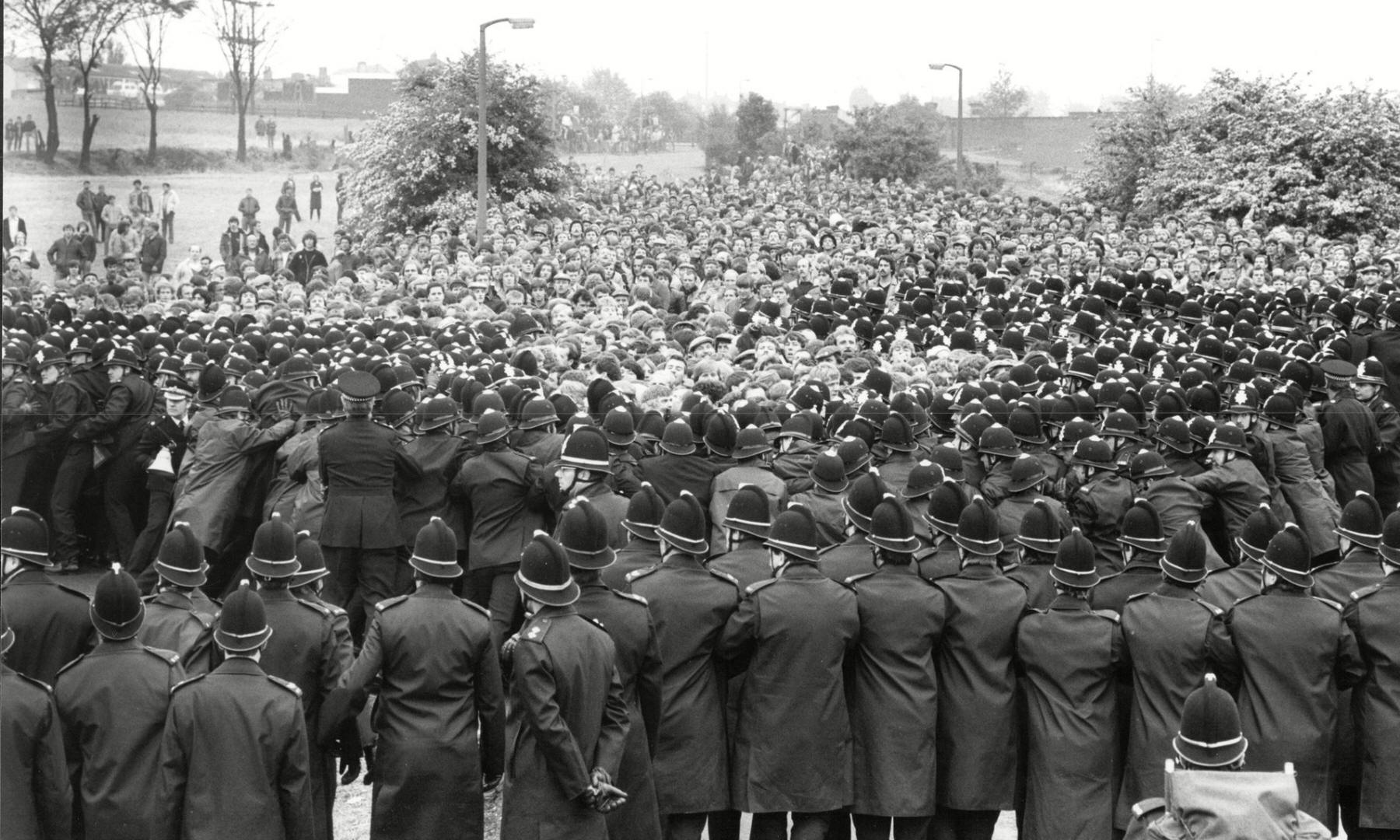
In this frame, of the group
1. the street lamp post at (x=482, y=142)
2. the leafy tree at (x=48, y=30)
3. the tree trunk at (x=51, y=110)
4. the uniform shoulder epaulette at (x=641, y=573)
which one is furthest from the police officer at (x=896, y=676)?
the street lamp post at (x=482, y=142)

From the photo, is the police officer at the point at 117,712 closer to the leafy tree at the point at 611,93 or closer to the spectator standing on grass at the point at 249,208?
the spectator standing on grass at the point at 249,208

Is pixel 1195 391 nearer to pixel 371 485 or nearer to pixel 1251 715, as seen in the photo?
pixel 1251 715

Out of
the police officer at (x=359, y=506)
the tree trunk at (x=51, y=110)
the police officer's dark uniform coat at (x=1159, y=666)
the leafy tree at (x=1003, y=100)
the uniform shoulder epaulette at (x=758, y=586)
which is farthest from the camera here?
the leafy tree at (x=1003, y=100)

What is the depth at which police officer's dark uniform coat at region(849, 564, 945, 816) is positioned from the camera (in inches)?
259

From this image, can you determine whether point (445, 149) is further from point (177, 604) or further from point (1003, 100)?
point (1003, 100)

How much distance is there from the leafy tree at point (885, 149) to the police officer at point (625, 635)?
3411cm

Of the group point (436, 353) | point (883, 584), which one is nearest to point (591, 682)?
point (883, 584)

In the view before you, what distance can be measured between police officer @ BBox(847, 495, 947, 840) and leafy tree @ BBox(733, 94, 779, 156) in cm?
3901

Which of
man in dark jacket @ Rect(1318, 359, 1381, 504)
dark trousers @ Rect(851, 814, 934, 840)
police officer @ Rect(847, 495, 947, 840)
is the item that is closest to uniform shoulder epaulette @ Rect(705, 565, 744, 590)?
police officer @ Rect(847, 495, 947, 840)

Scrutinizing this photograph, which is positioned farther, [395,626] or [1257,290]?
[1257,290]

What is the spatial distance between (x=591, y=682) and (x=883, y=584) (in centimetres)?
154

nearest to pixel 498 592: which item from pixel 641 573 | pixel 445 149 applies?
pixel 641 573

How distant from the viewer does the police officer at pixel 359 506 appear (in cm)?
880

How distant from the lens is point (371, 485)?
8883 millimetres
